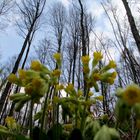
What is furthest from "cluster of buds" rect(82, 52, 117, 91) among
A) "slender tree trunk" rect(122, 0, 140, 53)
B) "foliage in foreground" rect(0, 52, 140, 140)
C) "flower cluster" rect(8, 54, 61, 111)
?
"slender tree trunk" rect(122, 0, 140, 53)

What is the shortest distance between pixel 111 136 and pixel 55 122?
28 cm

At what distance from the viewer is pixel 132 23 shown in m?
7.85

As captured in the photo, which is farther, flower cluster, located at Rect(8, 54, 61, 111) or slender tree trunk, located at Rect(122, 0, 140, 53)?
slender tree trunk, located at Rect(122, 0, 140, 53)

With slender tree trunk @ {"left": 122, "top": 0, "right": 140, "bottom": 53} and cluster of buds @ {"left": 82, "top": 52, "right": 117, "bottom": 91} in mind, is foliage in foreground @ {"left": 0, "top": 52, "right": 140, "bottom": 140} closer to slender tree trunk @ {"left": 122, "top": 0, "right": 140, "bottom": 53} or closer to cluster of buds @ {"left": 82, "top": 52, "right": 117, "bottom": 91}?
cluster of buds @ {"left": 82, "top": 52, "right": 117, "bottom": 91}

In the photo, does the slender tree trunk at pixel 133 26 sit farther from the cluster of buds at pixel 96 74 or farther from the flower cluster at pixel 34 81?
the flower cluster at pixel 34 81

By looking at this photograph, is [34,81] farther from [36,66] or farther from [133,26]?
[133,26]

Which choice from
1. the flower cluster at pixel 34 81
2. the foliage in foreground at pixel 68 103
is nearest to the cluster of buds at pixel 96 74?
the foliage in foreground at pixel 68 103

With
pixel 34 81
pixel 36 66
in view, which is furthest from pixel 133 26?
pixel 34 81

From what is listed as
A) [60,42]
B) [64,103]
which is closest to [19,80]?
[64,103]

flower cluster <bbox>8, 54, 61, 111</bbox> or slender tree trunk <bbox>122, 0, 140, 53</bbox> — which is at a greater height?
slender tree trunk <bbox>122, 0, 140, 53</bbox>

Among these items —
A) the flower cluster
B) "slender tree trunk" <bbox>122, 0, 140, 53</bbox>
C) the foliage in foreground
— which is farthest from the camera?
"slender tree trunk" <bbox>122, 0, 140, 53</bbox>

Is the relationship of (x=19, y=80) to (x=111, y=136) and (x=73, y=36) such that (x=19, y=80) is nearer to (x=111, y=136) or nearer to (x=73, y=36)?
(x=111, y=136)

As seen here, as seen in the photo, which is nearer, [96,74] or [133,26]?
[96,74]

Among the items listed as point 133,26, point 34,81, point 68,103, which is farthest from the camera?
point 133,26
